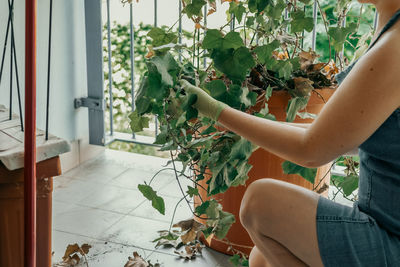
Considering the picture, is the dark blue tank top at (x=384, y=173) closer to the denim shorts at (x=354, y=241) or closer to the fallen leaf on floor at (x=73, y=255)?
the denim shorts at (x=354, y=241)

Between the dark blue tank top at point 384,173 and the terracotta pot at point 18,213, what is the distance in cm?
85

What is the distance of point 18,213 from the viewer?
142 centimetres

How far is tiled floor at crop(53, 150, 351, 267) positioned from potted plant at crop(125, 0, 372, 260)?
0.32m

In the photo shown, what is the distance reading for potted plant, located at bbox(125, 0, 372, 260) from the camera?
3.85 feet

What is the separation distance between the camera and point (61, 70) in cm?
251

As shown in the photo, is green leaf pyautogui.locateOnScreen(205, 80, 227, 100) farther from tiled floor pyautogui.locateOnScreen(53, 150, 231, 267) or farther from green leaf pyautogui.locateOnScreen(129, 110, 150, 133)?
tiled floor pyautogui.locateOnScreen(53, 150, 231, 267)

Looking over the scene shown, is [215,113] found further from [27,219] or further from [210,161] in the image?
[27,219]

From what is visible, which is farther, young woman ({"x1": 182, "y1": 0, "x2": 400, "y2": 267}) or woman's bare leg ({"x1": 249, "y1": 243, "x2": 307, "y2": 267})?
woman's bare leg ({"x1": 249, "y1": 243, "x2": 307, "y2": 267})

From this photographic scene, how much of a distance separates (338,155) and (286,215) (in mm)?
210

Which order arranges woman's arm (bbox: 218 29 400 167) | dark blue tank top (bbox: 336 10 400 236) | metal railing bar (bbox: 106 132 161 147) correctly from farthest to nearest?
metal railing bar (bbox: 106 132 161 147)
dark blue tank top (bbox: 336 10 400 236)
woman's arm (bbox: 218 29 400 167)

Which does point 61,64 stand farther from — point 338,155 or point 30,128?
point 338,155

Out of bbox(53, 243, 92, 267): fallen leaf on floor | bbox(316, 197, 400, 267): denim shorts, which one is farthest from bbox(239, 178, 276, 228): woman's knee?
bbox(53, 243, 92, 267): fallen leaf on floor

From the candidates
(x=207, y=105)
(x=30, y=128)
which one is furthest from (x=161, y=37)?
(x=30, y=128)

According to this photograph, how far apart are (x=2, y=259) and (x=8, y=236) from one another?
0.08 meters
